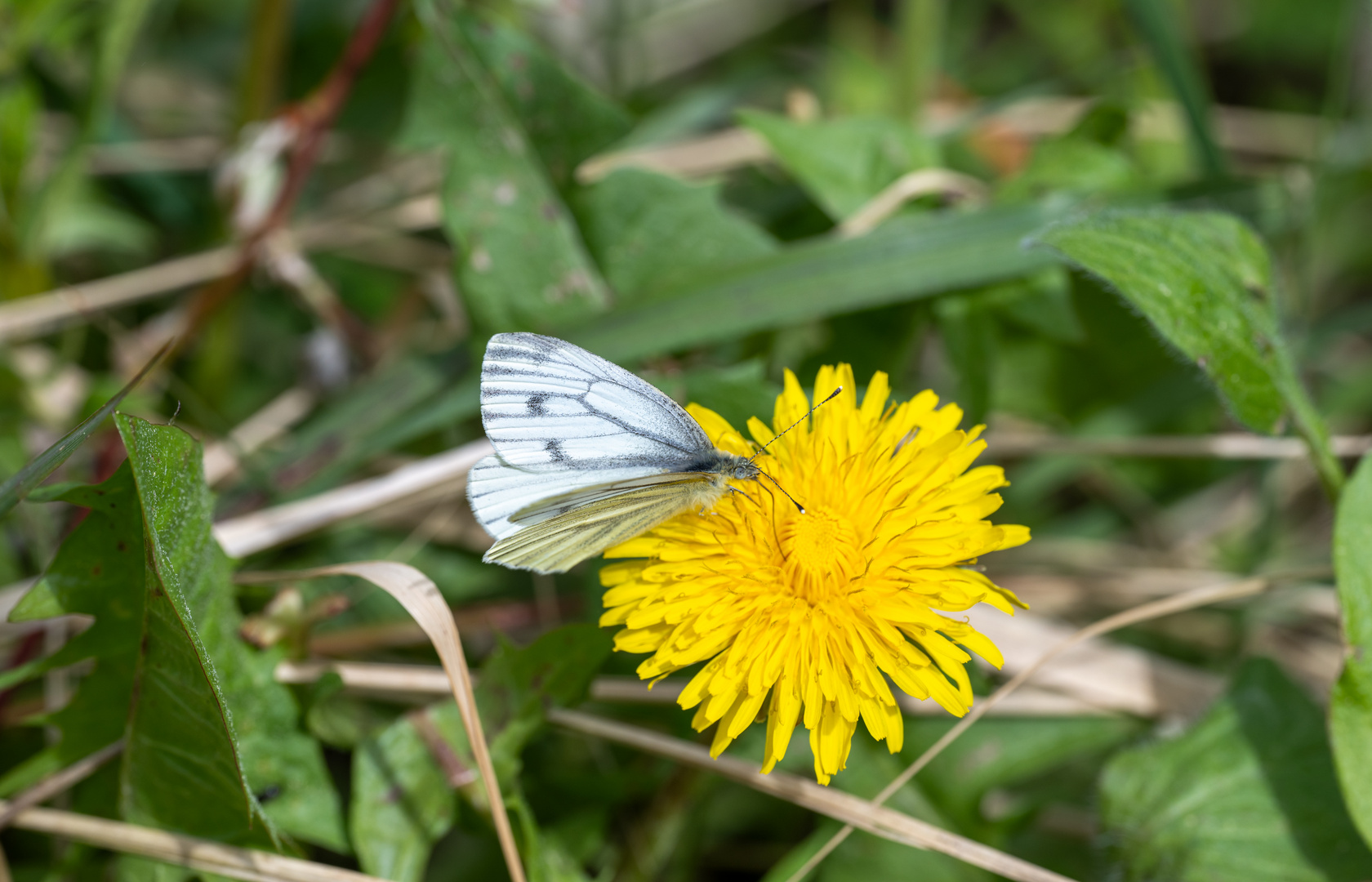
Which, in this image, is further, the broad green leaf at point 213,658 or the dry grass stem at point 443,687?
the dry grass stem at point 443,687

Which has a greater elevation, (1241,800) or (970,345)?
(970,345)

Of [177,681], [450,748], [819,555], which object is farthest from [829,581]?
[177,681]

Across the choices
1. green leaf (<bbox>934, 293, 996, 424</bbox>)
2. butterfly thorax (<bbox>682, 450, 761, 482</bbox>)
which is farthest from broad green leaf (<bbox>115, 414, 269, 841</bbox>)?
green leaf (<bbox>934, 293, 996, 424</bbox>)

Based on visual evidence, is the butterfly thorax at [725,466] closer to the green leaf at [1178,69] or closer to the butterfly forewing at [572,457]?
the butterfly forewing at [572,457]

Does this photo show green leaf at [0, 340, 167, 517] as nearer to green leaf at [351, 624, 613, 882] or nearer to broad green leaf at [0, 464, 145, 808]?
broad green leaf at [0, 464, 145, 808]

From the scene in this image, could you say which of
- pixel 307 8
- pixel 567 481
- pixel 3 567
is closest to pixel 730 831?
pixel 567 481

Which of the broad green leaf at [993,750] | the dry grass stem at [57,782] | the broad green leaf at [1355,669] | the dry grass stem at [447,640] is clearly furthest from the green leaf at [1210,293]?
the dry grass stem at [57,782]

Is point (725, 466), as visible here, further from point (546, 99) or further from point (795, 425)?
point (546, 99)
